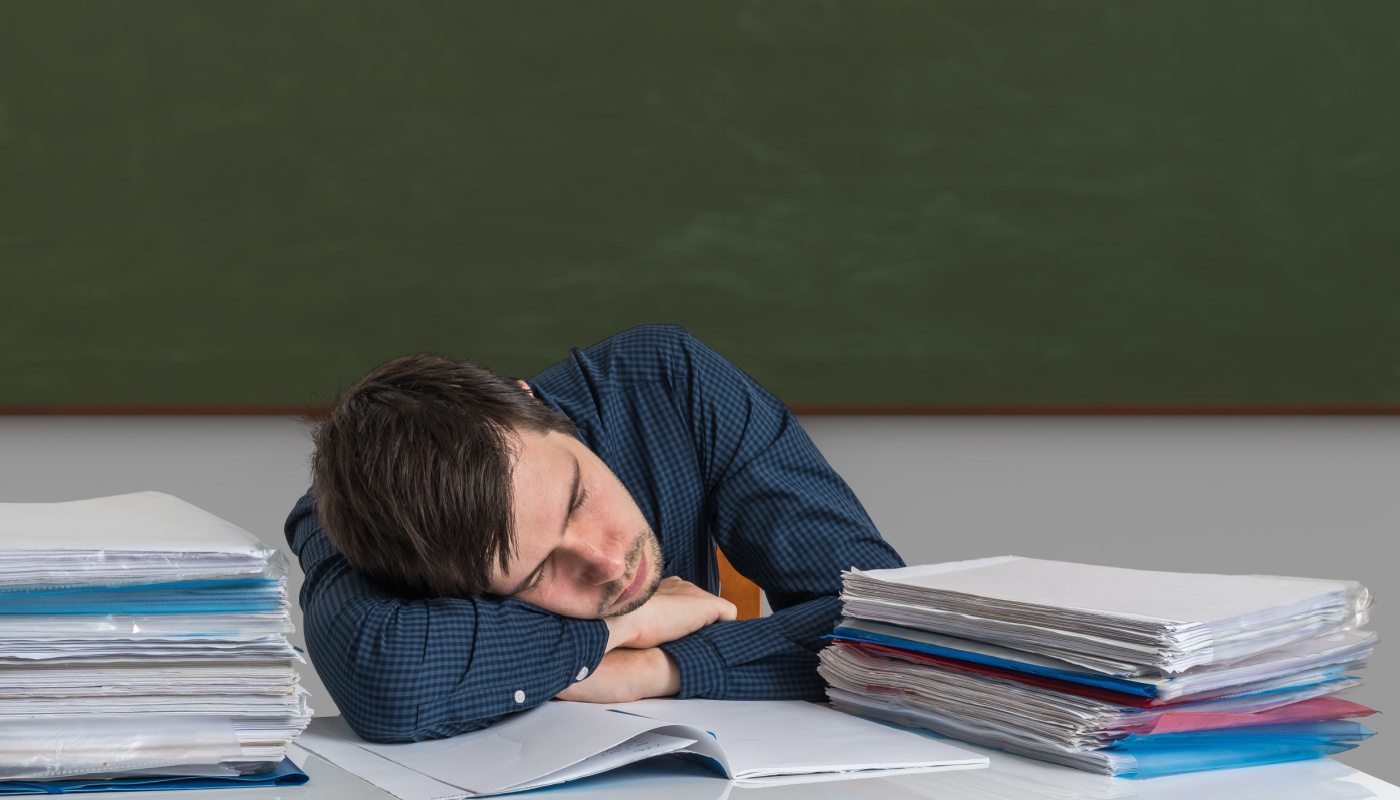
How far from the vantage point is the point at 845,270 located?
2.17m

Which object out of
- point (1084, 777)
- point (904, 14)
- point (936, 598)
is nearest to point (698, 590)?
point (936, 598)

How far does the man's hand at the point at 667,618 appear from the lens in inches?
40.1

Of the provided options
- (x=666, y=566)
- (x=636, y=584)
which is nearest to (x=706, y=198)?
(x=666, y=566)

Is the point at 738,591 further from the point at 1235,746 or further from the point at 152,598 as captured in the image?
the point at 152,598

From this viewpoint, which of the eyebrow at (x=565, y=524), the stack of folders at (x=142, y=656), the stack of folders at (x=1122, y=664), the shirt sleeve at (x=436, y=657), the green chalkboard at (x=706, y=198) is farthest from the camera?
the green chalkboard at (x=706, y=198)

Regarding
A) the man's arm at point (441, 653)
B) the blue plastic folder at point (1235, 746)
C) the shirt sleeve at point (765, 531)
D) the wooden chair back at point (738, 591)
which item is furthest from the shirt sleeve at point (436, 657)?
the wooden chair back at point (738, 591)

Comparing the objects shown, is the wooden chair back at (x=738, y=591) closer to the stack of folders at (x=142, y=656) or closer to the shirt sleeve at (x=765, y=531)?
the shirt sleeve at (x=765, y=531)

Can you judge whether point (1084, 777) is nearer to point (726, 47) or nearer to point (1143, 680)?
point (1143, 680)

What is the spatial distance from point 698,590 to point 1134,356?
51.4 inches

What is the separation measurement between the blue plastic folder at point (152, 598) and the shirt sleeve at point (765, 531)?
445 millimetres

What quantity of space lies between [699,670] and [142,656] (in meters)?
0.49

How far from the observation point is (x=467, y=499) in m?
0.91

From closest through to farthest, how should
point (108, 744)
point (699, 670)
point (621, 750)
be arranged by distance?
point (108, 744)
point (621, 750)
point (699, 670)

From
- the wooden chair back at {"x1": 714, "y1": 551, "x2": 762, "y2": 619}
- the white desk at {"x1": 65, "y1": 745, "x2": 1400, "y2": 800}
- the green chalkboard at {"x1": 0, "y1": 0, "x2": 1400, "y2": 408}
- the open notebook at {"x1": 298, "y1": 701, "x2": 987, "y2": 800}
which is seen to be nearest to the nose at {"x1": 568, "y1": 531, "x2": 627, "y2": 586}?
the open notebook at {"x1": 298, "y1": 701, "x2": 987, "y2": 800}
